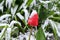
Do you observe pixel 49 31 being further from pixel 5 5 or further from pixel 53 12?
pixel 5 5

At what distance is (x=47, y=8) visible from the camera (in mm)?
2430

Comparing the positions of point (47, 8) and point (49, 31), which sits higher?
point (47, 8)

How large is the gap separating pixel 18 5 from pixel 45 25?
0.60m

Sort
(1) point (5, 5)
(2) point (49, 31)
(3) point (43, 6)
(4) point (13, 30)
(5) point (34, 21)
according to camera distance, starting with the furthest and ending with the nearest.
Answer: (1) point (5, 5)
(3) point (43, 6)
(2) point (49, 31)
(4) point (13, 30)
(5) point (34, 21)

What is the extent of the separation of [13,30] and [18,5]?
578 mm

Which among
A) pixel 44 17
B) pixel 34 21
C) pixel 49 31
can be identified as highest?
pixel 34 21

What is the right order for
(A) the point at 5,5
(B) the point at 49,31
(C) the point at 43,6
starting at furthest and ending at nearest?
1. (A) the point at 5,5
2. (C) the point at 43,6
3. (B) the point at 49,31

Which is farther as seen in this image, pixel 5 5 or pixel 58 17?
pixel 5 5

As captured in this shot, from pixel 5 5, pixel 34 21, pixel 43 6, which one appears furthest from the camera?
pixel 5 5

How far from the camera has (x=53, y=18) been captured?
2.30m

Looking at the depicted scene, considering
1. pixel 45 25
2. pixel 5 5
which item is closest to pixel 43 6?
pixel 45 25

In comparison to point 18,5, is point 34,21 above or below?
above

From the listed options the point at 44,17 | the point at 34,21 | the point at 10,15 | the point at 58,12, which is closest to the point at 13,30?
the point at 10,15

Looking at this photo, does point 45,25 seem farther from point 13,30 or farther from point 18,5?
point 18,5
